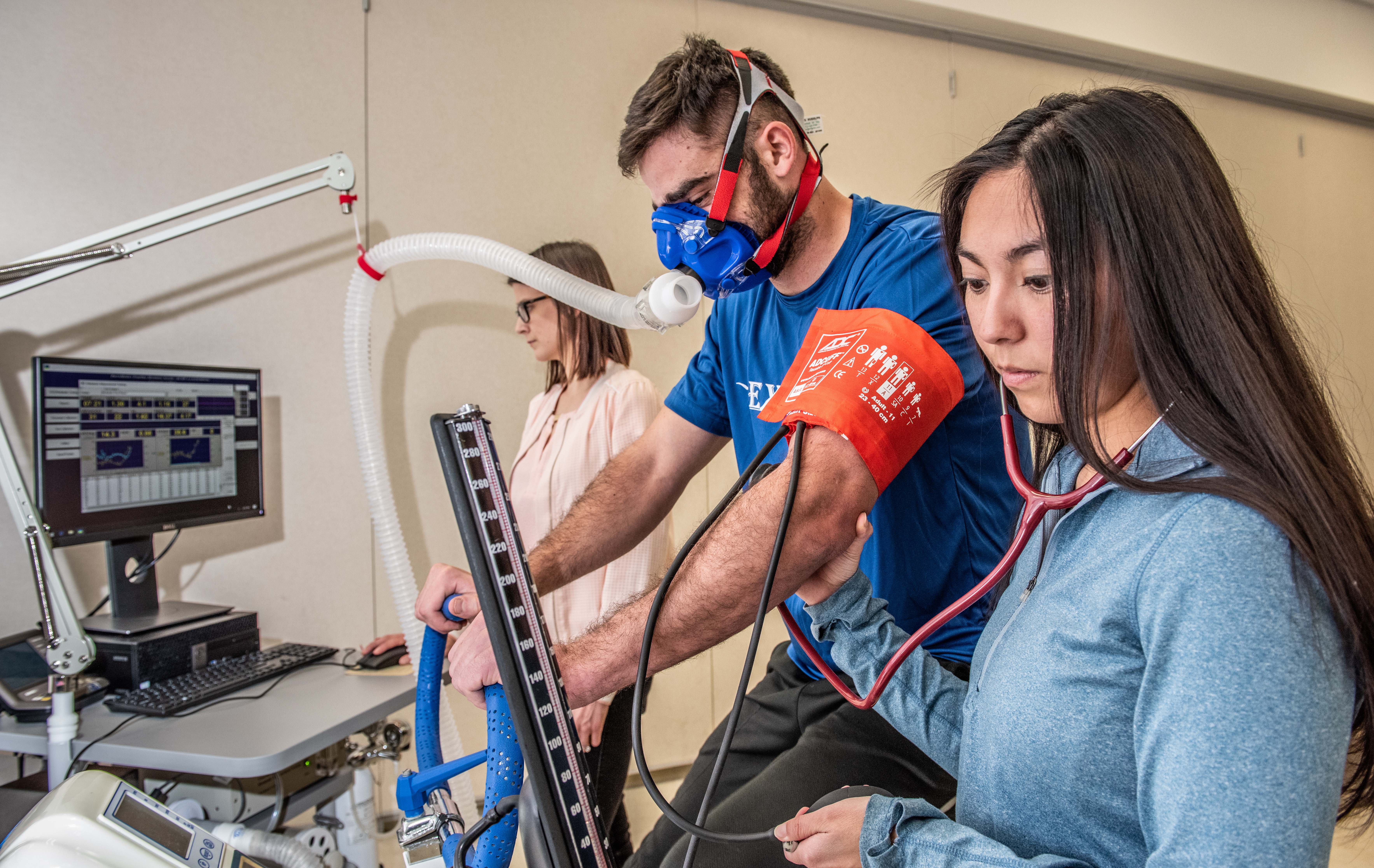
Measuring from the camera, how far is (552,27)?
2.71 m

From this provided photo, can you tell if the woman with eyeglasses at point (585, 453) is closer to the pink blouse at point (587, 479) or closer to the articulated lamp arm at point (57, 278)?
the pink blouse at point (587, 479)

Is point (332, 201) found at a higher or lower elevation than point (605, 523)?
higher

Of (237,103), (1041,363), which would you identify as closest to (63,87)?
(237,103)

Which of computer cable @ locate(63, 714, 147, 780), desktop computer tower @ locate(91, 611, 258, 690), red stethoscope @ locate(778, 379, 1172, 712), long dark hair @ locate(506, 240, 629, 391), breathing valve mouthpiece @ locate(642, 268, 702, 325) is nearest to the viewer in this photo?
red stethoscope @ locate(778, 379, 1172, 712)

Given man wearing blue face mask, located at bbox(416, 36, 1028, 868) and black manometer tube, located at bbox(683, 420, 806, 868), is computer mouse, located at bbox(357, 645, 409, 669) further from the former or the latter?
black manometer tube, located at bbox(683, 420, 806, 868)

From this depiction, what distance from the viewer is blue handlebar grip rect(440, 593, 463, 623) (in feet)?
3.00

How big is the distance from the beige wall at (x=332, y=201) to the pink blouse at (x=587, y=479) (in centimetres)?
75

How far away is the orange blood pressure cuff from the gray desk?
1015 mm

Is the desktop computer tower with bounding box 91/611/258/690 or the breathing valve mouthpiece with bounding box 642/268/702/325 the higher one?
the breathing valve mouthpiece with bounding box 642/268/702/325

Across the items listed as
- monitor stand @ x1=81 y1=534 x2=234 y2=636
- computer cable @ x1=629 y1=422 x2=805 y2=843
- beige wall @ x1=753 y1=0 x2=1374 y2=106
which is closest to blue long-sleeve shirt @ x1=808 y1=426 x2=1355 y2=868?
computer cable @ x1=629 y1=422 x2=805 y2=843

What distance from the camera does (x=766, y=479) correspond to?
2.88 ft

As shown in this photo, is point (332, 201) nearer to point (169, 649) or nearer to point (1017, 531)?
point (169, 649)

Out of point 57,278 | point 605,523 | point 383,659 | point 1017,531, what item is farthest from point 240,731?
point 1017,531

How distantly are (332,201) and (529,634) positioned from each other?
2.22 metres
